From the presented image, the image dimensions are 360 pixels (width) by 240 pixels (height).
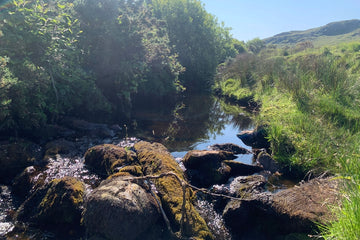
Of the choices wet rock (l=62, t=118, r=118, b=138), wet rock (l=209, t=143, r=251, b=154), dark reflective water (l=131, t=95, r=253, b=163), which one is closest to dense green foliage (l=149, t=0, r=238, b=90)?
dark reflective water (l=131, t=95, r=253, b=163)

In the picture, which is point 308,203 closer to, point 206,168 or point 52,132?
point 206,168

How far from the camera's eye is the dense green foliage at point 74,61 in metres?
6.82

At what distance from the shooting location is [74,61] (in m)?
9.78

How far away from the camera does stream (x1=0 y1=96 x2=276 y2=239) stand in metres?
4.57

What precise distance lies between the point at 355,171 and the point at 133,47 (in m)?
10.0

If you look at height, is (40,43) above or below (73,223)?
above

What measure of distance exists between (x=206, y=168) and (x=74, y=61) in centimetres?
674

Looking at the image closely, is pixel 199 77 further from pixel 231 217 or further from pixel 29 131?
pixel 231 217

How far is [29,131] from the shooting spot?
290 inches

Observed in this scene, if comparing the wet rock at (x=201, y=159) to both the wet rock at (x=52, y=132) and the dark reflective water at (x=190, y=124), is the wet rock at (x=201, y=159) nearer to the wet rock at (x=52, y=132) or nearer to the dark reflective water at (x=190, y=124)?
the dark reflective water at (x=190, y=124)

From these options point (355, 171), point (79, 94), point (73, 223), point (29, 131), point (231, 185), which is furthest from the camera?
point (79, 94)

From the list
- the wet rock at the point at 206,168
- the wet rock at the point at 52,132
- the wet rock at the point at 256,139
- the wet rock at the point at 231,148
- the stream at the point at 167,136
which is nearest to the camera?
the stream at the point at 167,136

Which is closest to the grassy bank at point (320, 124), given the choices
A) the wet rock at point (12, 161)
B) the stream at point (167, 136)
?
the stream at point (167, 136)

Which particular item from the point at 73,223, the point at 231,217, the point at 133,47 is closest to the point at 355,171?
the point at 231,217
